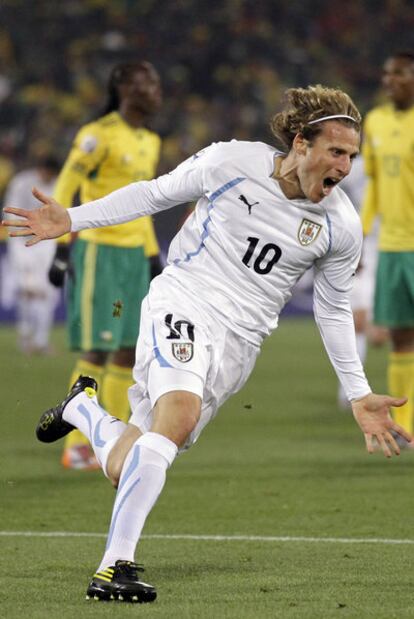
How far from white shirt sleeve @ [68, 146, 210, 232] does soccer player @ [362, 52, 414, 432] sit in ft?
15.0

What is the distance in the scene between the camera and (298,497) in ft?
25.5

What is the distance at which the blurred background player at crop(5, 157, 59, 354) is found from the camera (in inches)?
662

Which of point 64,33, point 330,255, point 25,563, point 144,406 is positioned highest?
point 64,33

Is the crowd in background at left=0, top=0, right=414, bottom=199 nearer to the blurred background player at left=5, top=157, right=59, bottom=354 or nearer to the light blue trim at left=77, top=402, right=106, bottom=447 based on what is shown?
the blurred background player at left=5, top=157, right=59, bottom=354

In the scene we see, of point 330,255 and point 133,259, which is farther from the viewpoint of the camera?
point 133,259

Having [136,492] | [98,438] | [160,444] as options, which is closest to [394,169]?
[98,438]

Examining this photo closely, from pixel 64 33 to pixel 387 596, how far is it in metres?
18.8

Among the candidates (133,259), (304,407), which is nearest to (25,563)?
(133,259)

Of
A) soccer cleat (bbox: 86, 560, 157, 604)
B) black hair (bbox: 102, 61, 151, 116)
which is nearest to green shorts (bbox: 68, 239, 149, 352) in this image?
black hair (bbox: 102, 61, 151, 116)

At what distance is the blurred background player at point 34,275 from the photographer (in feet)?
55.2

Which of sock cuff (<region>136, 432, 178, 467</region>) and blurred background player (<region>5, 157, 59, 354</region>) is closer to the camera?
sock cuff (<region>136, 432, 178, 467</region>)

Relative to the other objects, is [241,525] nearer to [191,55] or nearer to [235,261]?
[235,261]

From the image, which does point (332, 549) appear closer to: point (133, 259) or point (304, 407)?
point (133, 259)

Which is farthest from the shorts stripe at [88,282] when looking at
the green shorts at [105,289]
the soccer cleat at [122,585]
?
the soccer cleat at [122,585]
